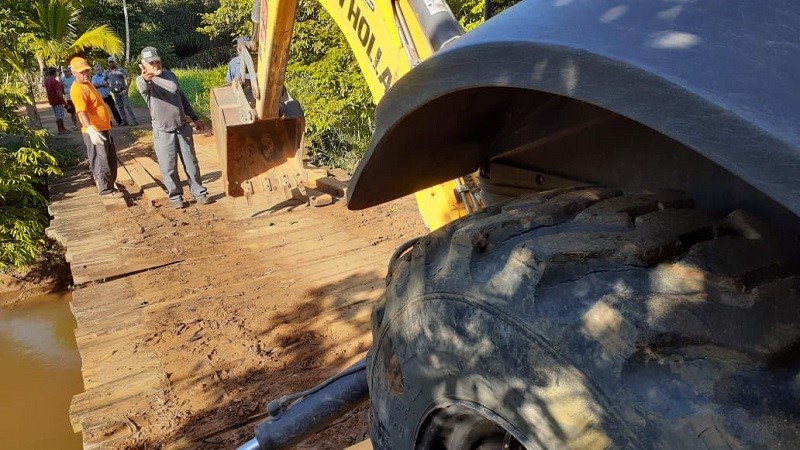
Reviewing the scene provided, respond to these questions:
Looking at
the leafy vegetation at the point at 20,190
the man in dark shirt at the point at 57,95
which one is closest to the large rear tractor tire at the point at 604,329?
the leafy vegetation at the point at 20,190

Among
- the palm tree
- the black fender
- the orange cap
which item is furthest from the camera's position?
the palm tree

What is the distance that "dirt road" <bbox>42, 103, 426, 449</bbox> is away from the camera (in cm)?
334

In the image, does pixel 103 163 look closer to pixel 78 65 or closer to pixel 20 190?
Answer: pixel 78 65

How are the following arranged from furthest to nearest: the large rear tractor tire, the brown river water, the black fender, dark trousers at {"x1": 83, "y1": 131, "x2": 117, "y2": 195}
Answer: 1. dark trousers at {"x1": 83, "y1": 131, "x2": 117, "y2": 195}
2. the brown river water
3. the large rear tractor tire
4. the black fender

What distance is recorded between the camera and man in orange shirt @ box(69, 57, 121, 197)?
761 centimetres

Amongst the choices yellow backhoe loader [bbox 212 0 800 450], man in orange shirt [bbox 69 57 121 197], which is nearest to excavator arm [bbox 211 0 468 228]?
yellow backhoe loader [bbox 212 0 800 450]

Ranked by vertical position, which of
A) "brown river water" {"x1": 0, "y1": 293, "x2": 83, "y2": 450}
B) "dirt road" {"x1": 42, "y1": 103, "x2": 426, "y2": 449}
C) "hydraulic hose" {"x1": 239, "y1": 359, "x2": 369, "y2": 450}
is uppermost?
"hydraulic hose" {"x1": 239, "y1": 359, "x2": 369, "y2": 450}

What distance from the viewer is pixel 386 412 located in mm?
1528

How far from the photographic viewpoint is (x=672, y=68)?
800 mm

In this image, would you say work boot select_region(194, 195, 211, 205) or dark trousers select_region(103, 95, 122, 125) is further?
dark trousers select_region(103, 95, 122, 125)

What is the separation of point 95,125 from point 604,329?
27.1 feet

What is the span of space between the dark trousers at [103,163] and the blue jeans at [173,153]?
1.08m

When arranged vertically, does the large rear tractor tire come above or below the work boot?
above

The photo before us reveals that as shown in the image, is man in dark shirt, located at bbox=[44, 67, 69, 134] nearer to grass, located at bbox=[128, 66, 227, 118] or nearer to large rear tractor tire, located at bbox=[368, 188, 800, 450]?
grass, located at bbox=[128, 66, 227, 118]
